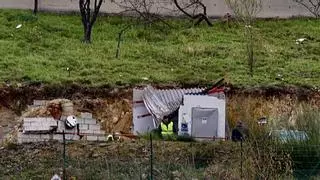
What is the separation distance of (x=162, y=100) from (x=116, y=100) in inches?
58.4

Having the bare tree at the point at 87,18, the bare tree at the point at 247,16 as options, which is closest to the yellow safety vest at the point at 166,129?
the bare tree at the point at 247,16

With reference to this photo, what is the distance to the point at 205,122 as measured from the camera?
16.0 meters

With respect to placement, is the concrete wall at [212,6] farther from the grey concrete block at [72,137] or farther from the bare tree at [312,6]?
the grey concrete block at [72,137]

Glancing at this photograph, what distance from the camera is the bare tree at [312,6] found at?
24.7 meters

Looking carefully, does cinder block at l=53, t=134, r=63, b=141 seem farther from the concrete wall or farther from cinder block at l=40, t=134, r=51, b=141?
the concrete wall

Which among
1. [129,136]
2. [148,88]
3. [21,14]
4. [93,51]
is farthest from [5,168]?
[21,14]

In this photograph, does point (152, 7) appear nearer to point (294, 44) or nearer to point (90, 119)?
point (294, 44)

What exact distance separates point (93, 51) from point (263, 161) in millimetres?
8612

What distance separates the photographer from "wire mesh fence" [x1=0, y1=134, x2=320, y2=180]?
12.7m

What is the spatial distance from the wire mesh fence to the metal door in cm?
99

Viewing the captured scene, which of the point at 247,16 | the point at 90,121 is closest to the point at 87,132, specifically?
the point at 90,121

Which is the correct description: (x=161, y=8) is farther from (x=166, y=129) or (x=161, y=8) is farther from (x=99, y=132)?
(x=166, y=129)

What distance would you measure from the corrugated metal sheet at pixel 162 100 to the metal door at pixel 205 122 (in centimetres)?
53

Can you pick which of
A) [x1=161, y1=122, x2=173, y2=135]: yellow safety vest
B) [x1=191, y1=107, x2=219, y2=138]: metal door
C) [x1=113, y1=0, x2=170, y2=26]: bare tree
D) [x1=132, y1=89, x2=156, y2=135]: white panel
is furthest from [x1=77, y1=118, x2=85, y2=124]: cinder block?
[x1=113, y1=0, x2=170, y2=26]: bare tree
